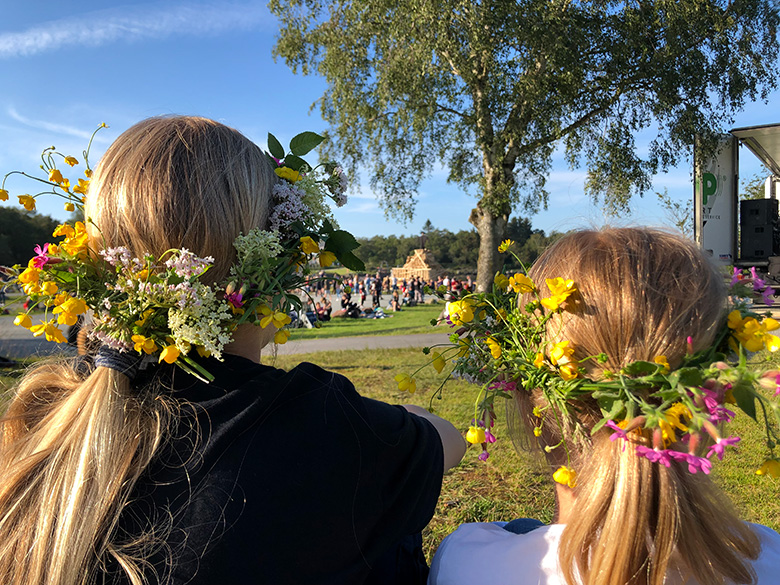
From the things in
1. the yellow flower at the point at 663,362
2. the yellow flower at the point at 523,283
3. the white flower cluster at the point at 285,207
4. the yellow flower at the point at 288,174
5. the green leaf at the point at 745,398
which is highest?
the yellow flower at the point at 288,174

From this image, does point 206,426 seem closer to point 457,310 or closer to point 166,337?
point 166,337

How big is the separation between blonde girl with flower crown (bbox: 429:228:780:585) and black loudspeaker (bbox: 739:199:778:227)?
13807 mm

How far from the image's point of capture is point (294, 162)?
151cm

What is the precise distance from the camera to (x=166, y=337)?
1.17 m

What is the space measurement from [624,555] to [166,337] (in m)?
1.05

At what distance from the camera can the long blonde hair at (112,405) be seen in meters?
1.07

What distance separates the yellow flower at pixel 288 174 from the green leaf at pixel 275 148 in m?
0.09

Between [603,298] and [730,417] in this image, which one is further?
[603,298]

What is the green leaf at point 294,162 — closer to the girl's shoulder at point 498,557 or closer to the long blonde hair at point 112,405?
the long blonde hair at point 112,405

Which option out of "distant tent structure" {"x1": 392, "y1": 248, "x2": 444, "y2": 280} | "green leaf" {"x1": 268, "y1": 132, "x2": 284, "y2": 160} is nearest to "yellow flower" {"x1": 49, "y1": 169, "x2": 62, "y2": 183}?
"green leaf" {"x1": 268, "y1": 132, "x2": 284, "y2": 160}

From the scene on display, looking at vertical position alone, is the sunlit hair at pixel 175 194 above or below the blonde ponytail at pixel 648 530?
above

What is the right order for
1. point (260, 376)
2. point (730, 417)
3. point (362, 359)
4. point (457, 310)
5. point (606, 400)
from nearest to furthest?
point (730, 417)
point (606, 400)
point (260, 376)
point (457, 310)
point (362, 359)

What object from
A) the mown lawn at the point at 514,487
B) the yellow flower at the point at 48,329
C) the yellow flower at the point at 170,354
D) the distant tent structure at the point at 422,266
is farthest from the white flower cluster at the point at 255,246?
the distant tent structure at the point at 422,266

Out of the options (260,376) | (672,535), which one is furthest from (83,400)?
(672,535)
